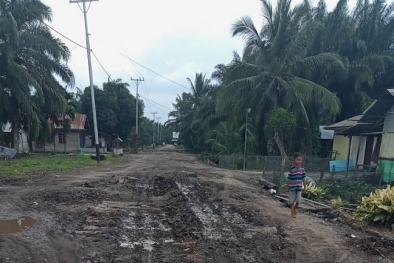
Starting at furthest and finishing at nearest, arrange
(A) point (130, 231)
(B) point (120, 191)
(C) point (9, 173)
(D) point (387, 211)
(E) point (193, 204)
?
1. (C) point (9, 173)
2. (B) point (120, 191)
3. (E) point (193, 204)
4. (D) point (387, 211)
5. (A) point (130, 231)

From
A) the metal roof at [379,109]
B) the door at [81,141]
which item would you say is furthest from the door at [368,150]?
the door at [81,141]

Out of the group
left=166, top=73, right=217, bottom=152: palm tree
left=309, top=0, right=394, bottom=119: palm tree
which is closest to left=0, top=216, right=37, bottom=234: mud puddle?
left=309, top=0, right=394, bottom=119: palm tree

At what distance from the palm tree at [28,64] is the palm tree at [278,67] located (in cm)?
1183

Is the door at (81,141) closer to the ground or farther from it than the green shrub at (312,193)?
closer to the ground

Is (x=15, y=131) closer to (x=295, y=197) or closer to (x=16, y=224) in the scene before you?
(x=16, y=224)

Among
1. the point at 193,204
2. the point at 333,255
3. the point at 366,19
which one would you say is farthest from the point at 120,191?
the point at 366,19

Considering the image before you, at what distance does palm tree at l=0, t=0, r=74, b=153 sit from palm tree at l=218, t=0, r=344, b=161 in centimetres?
1183

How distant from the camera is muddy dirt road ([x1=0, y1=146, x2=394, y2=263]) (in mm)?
4887

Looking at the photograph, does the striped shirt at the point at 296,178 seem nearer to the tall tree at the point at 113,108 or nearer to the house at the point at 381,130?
the house at the point at 381,130

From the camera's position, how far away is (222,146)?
2670cm

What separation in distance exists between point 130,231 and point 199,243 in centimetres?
139

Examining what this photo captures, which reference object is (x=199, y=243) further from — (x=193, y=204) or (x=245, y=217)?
(x=193, y=204)

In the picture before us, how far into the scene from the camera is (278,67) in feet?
69.0

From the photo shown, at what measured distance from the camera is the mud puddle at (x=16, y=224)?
5.64 meters
